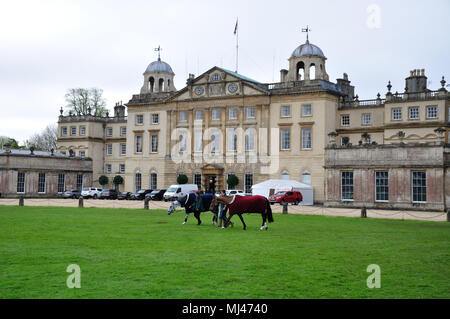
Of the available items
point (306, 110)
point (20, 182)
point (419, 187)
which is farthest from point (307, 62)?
point (20, 182)

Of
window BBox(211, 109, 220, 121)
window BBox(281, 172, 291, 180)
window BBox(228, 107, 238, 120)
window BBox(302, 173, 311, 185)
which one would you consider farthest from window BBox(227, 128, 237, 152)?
window BBox(302, 173, 311, 185)

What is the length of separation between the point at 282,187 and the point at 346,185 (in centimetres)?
562

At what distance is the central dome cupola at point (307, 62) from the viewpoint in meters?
52.5

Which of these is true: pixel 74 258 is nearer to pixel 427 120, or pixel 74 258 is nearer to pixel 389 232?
pixel 389 232

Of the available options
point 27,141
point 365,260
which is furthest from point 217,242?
point 27,141

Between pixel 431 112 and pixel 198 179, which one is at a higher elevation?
pixel 431 112

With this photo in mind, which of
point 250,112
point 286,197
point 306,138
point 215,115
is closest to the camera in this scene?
point 286,197

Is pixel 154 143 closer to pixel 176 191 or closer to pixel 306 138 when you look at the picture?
pixel 176 191

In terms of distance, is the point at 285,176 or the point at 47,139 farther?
the point at 47,139

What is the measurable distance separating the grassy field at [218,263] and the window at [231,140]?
113ft

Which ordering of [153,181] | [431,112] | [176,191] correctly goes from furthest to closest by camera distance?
[153,181]
[176,191]
[431,112]

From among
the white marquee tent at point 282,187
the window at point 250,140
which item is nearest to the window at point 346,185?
the white marquee tent at point 282,187

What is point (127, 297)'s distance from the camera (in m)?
8.88

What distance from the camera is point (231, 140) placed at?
5450 centimetres
